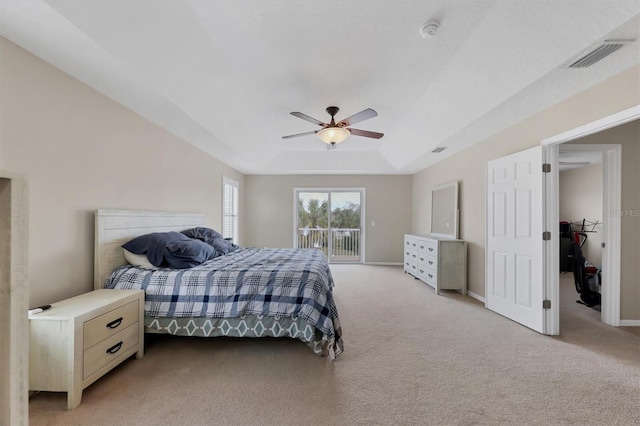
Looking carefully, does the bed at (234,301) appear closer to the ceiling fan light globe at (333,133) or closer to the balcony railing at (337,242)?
the ceiling fan light globe at (333,133)

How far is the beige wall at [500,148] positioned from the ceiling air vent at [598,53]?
1.05ft

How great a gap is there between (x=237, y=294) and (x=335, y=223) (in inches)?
189

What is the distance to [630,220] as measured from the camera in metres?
3.10

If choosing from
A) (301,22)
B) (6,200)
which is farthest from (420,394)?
(301,22)

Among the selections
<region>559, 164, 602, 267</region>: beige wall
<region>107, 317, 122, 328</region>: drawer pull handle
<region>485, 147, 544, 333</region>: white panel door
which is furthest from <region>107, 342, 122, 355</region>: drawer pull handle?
<region>559, 164, 602, 267</region>: beige wall

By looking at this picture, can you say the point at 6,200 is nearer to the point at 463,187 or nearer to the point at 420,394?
the point at 420,394

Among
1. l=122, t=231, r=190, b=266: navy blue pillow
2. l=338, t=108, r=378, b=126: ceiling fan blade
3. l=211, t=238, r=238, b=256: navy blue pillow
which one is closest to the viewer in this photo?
l=122, t=231, r=190, b=266: navy blue pillow

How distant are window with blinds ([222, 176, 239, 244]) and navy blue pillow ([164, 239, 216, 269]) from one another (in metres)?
2.58

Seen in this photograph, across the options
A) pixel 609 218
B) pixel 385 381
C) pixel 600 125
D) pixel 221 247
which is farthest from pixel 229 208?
pixel 609 218

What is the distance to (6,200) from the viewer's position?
3.06 feet

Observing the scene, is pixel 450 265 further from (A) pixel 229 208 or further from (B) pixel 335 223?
(A) pixel 229 208

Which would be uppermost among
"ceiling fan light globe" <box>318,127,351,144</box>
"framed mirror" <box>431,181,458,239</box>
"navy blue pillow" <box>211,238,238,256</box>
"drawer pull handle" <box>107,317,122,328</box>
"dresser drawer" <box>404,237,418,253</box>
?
"ceiling fan light globe" <box>318,127,351,144</box>

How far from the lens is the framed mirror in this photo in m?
4.74

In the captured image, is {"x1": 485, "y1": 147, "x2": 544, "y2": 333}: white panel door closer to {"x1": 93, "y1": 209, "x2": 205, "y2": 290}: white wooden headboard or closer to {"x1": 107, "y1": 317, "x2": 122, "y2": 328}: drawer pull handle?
{"x1": 107, "y1": 317, "x2": 122, "y2": 328}: drawer pull handle
